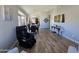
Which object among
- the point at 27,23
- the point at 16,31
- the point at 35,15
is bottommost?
the point at 16,31

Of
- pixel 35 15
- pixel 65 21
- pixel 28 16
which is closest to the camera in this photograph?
pixel 35 15

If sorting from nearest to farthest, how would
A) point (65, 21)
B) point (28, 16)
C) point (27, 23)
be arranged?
1. point (28, 16)
2. point (27, 23)
3. point (65, 21)

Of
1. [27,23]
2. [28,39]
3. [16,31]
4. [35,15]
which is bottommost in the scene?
[28,39]
